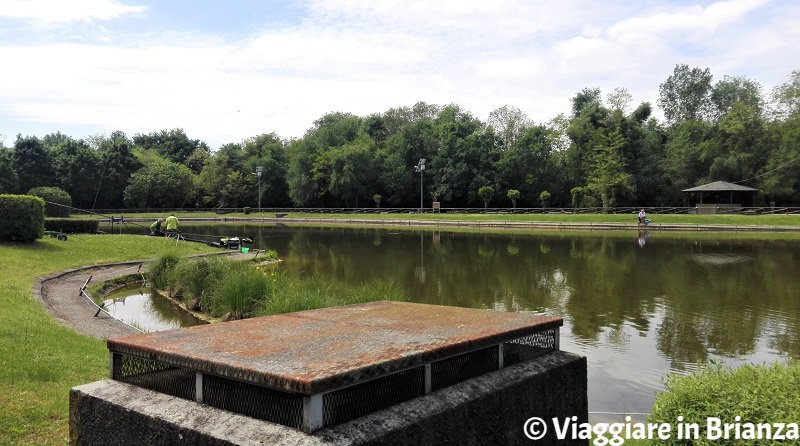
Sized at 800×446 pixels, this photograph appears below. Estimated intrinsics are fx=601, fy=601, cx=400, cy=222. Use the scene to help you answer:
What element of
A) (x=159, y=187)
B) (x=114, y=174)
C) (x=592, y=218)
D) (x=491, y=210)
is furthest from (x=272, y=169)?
(x=592, y=218)

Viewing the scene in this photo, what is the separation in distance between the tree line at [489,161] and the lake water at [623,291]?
33.7 metres

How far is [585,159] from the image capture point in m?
68.5

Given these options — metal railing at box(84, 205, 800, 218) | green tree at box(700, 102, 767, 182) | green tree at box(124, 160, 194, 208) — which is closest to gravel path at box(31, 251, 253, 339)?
metal railing at box(84, 205, 800, 218)

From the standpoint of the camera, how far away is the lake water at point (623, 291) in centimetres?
934

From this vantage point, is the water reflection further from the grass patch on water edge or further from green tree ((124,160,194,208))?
green tree ((124,160,194,208))

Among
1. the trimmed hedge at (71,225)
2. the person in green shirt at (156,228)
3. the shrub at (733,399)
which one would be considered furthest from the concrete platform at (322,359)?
the person in green shirt at (156,228)

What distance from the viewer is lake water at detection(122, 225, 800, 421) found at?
9.34 m

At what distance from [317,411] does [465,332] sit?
1.32m

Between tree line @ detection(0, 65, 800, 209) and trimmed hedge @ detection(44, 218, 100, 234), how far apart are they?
143 ft

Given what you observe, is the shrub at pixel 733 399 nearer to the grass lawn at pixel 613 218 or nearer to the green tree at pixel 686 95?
the grass lawn at pixel 613 218

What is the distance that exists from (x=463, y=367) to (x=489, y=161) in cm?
6768

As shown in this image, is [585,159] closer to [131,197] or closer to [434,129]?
[434,129]

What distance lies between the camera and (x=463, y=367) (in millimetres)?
3486

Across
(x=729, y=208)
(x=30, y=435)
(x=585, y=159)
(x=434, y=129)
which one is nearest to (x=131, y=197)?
(x=434, y=129)
